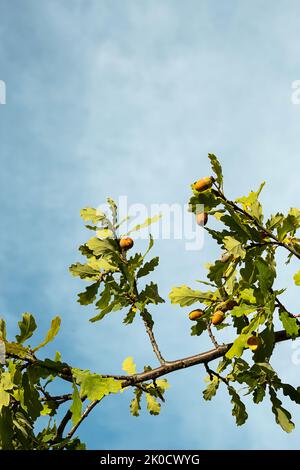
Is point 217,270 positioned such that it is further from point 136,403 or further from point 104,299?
point 136,403

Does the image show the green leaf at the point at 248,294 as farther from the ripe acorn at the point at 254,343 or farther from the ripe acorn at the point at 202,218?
the ripe acorn at the point at 202,218

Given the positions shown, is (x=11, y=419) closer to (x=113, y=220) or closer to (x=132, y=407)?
(x=113, y=220)

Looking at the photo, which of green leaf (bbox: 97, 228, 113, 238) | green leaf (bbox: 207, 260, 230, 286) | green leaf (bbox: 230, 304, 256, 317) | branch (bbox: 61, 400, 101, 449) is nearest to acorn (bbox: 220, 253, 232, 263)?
green leaf (bbox: 207, 260, 230, 286)

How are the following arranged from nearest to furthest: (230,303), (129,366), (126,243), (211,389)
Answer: (230,303) → (126,243) → (211,389) → (129,366)

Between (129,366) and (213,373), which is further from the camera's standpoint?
(129,366)

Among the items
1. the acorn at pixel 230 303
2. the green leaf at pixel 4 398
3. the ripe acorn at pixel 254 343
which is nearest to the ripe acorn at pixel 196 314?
the acorn at pixel 230 303

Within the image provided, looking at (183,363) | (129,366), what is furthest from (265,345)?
(129,366)

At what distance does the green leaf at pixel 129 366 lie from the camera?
4.98 m

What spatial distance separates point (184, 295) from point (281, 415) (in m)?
1.10

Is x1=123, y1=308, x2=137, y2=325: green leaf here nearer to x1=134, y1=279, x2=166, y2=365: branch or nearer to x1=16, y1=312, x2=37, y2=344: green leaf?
x1=134, y1=279, x2=166, y2=365: branch

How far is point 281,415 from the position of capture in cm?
394
